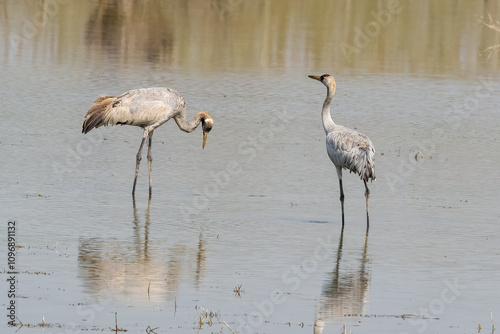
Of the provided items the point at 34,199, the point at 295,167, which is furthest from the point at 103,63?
the point at 34,199

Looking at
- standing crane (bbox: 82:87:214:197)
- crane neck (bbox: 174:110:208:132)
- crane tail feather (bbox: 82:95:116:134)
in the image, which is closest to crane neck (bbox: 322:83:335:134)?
crane neck (bbox: 174:110:208:132)

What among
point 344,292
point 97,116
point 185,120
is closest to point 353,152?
point 344,292

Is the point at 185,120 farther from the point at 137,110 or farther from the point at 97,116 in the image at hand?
the point at 97,116

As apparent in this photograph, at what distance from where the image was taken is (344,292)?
10008 mm

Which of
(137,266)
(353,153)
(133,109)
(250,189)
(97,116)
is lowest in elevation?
(137,266)

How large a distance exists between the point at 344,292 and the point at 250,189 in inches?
191

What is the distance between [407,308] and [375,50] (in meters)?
21.6

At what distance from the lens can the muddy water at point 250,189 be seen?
9.51 meters

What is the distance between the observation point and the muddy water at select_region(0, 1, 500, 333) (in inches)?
374

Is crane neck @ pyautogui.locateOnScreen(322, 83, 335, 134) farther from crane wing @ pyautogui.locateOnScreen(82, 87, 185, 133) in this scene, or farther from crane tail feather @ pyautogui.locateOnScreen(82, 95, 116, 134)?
crane tail feather @ pyautogui.locateOnScreen(82, 95, 116, 134)

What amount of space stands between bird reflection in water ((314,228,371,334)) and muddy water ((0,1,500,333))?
0.03m

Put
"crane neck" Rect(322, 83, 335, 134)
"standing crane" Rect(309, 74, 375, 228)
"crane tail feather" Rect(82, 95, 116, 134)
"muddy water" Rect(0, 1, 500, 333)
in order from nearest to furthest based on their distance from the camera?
"muddy water" Rect(0, 1, 500, 333), "standing crane" Rect(309, 74, 375, 228), "crane neck" Rect(322, 83, 335, 134), "crane tail feather" Rect(82, 95, 116, 134)

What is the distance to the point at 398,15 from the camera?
37.6 meters

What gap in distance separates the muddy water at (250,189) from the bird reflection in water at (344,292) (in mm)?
32
